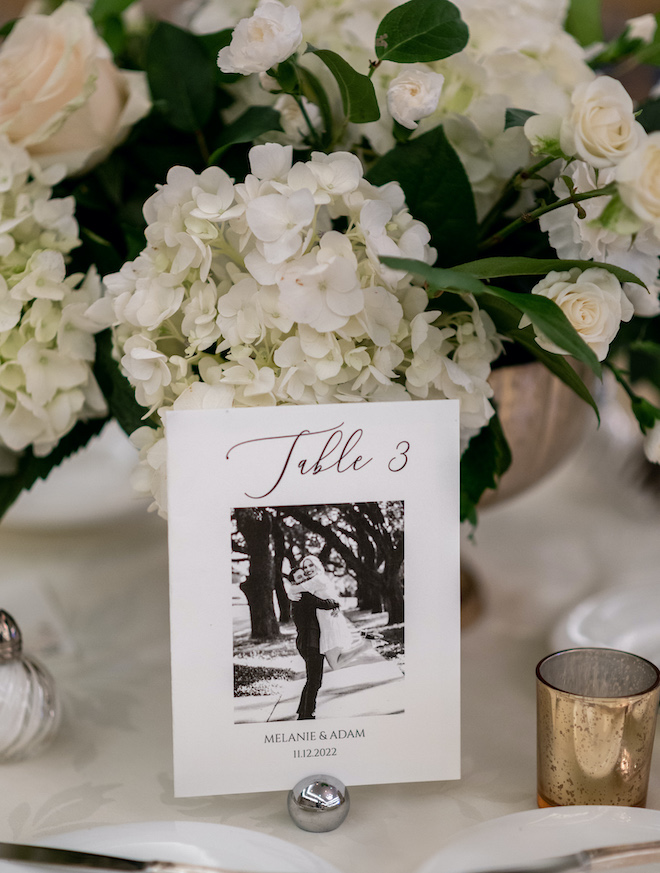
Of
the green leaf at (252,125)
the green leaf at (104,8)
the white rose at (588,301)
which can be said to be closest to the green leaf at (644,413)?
the white rose at (588,301)

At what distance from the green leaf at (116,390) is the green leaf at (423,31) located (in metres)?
0.27

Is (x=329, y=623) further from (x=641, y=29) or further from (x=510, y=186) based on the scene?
(x=641, y=29)

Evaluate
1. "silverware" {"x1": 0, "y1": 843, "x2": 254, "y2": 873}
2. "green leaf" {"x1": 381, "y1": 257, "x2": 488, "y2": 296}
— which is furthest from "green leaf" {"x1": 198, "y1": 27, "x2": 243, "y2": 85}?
"silverware" {"x1": 0, "y1": 843, "x2": 254, "y2": 873}

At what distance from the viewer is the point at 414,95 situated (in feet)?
1.55

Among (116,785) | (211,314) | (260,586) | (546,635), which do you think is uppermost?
(211,314)

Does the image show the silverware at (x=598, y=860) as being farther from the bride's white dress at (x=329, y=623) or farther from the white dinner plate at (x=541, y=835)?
the bride's white dress at (x=329, y=623)

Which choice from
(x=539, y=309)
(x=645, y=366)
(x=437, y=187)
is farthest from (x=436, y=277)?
(x=645, y=366)

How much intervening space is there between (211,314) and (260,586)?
0.16 meters

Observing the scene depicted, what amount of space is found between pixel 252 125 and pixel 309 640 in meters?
0.38

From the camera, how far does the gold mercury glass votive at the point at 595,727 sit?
0.45 meters

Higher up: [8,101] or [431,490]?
[8,101]

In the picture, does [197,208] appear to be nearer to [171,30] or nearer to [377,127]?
[377,127]

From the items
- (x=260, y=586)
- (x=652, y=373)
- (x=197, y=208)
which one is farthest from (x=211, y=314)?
(x=652, y=373)

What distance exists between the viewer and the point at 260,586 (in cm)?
47
